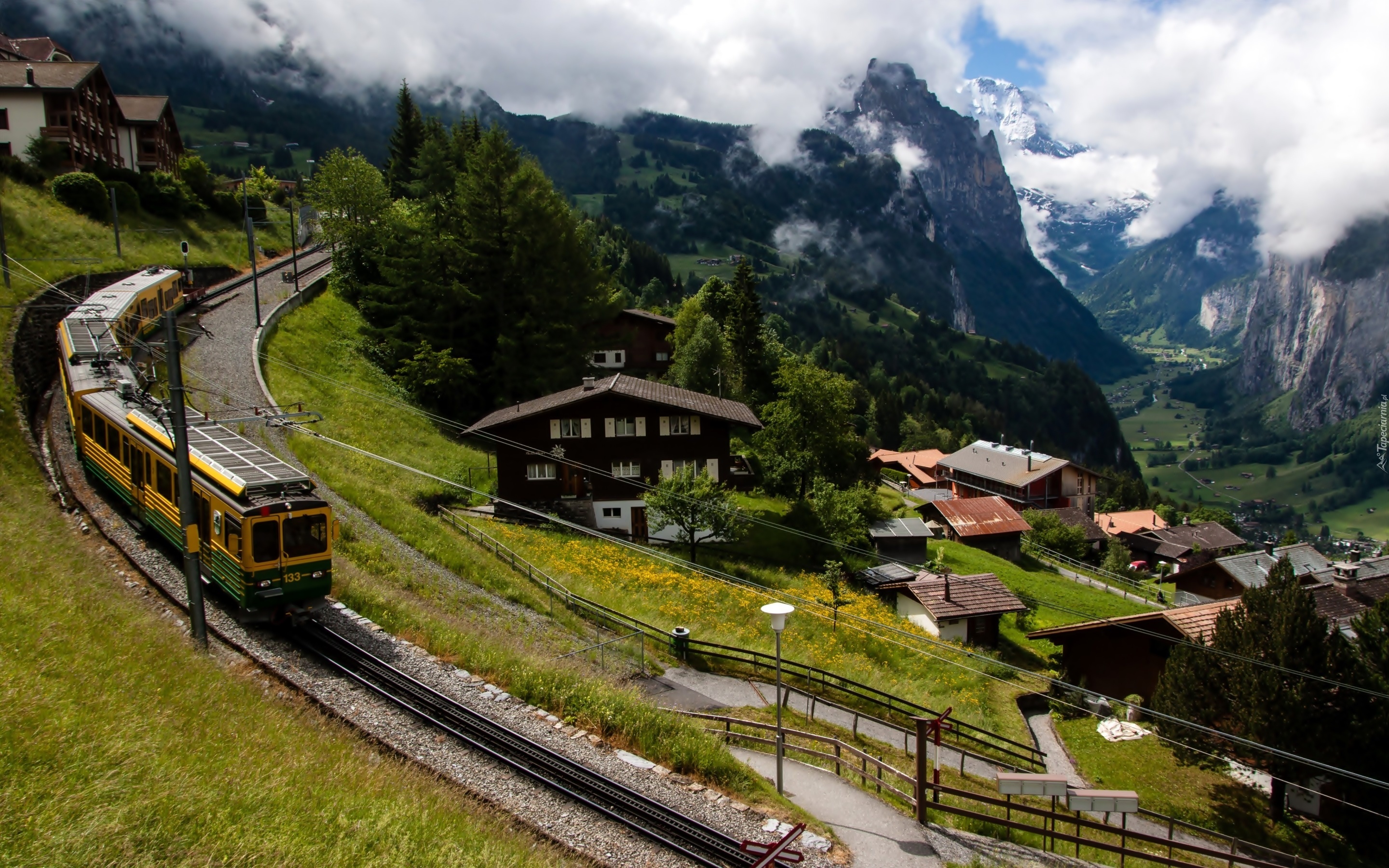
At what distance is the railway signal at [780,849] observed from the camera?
1109cm

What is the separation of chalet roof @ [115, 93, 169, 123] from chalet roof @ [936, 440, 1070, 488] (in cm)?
9094

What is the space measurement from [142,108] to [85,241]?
34579mm

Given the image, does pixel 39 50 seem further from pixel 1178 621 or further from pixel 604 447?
pixel 1178 621

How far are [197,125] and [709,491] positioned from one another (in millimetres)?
190313

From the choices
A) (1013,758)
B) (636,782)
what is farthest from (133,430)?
(1013,758)

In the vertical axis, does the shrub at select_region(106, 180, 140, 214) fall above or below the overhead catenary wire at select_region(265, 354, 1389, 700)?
above

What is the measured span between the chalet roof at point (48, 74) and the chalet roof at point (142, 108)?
31.0 ft

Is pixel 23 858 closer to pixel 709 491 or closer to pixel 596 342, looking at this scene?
pixel 709 491

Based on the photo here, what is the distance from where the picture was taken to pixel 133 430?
19.2m

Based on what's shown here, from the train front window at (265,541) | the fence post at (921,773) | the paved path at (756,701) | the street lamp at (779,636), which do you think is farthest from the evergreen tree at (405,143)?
the fence post at (921,773)

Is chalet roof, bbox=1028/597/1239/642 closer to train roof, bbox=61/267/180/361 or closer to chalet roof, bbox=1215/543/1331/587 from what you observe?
train roof, bbox=61/267/180/361

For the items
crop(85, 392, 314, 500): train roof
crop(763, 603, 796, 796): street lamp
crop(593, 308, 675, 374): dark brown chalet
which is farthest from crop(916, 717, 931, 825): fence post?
crop(593, 308, 675, 374): dark brown chalet

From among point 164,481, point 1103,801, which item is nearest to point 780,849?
point 1103,801

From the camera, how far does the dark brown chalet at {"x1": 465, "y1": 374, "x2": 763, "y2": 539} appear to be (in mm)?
38094
